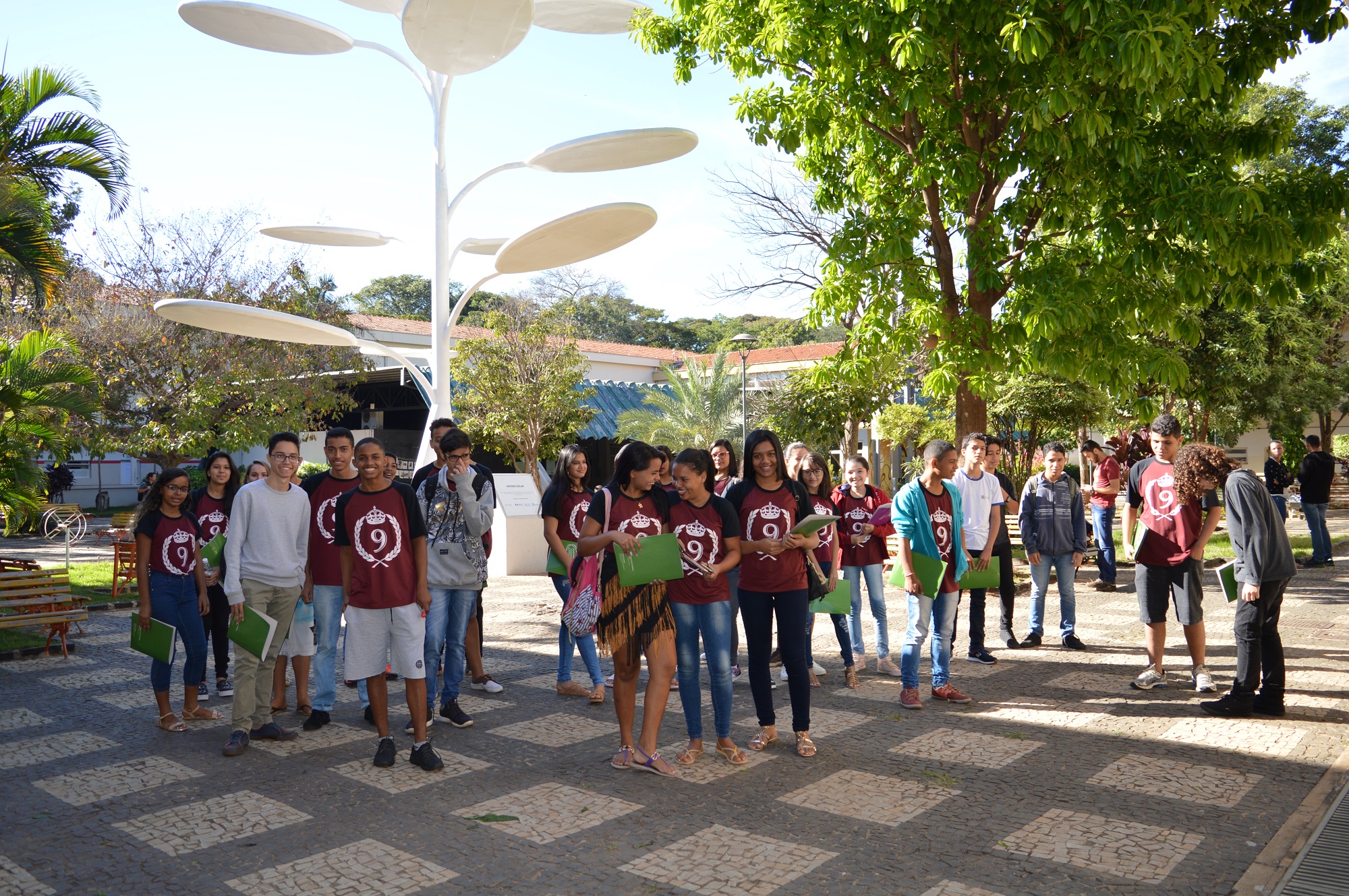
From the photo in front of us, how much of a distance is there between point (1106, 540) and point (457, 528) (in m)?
8.52

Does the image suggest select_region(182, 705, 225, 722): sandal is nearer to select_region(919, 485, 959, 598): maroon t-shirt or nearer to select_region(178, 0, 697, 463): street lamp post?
select_region(919, 485, 959, 598): maroon t-shirt

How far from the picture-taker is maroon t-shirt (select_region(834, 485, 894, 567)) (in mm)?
7625

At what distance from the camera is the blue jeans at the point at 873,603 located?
756cm

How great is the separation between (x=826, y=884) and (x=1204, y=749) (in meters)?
2.95

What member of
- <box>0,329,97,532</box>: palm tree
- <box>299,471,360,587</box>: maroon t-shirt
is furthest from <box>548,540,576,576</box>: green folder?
<box>0,329,97,532</box>: palm tree

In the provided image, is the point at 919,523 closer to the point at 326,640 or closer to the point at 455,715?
the point at 455,715

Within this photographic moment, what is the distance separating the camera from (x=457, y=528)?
6.28m

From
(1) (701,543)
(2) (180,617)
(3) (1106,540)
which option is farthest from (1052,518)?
(2) (180,617)

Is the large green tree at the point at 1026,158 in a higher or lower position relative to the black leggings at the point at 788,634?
higher

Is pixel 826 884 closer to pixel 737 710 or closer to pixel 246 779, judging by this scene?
pixel 737 710

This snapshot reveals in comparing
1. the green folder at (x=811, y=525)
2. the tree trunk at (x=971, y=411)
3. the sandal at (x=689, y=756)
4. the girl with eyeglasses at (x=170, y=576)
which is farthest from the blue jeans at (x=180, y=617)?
the tree trunk at (x=971, y=411)

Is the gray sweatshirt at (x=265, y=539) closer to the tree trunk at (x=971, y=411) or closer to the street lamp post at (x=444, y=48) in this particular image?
the street lamp post at (x=444, y=48)

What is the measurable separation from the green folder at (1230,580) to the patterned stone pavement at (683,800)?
800mm

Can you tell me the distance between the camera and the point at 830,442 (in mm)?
20578
